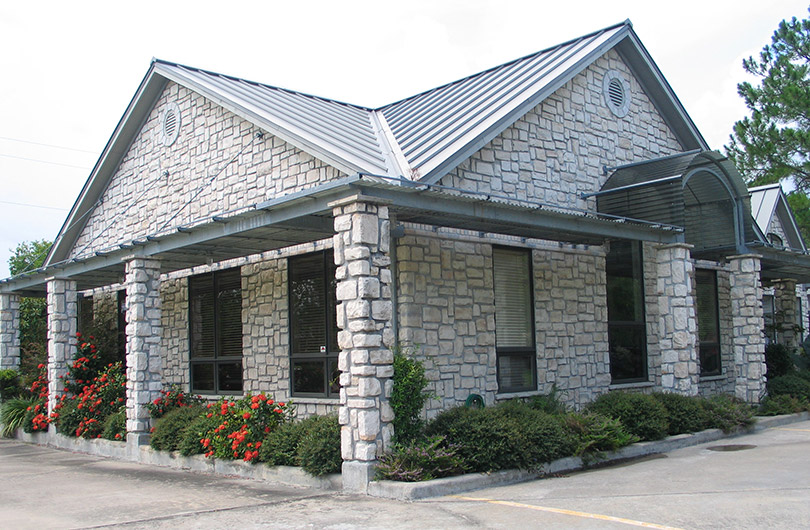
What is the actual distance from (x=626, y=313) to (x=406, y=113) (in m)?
6.10

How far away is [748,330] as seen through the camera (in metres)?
16.1

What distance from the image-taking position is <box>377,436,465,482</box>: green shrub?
9.21 m

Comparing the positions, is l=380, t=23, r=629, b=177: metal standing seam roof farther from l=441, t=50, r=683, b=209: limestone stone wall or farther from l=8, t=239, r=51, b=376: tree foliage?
l=8, t=239, r=51, b=376: tree foliage

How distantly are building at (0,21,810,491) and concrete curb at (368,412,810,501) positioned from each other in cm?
52

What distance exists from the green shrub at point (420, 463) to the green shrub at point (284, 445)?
1670 mm

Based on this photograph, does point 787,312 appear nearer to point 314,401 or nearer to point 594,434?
point 594,434

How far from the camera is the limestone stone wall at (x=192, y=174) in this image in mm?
13594

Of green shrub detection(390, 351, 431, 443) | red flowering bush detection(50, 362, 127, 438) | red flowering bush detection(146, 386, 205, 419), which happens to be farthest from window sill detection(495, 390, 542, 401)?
red flowering bush detection(50, 362, 127, 438)

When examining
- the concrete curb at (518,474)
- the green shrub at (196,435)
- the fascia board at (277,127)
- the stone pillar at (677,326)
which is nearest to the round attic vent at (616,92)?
the stone pillar at (677,326)

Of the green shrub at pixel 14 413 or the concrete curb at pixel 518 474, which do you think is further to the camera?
the green shrub at pixel 14 413

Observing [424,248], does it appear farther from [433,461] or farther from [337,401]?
[433,461]

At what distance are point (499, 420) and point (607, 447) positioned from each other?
7.04ft

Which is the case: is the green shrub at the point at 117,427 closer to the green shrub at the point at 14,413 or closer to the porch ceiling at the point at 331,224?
the porch ceiling at the point at 331,224

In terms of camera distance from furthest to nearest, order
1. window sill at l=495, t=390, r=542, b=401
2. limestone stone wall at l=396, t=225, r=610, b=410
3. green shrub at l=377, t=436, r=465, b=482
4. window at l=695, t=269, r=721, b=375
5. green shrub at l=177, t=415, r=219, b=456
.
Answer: window at l=695, t=269, r=721, b=375
window sill at l=495, t=390, r=542, b=401
green shrub at l=177, t=415, r=219, b=456
limestone stone wall at l=396, t=225, r=610, b=410
green shrub at l=377, t=436, r=465, b=482
